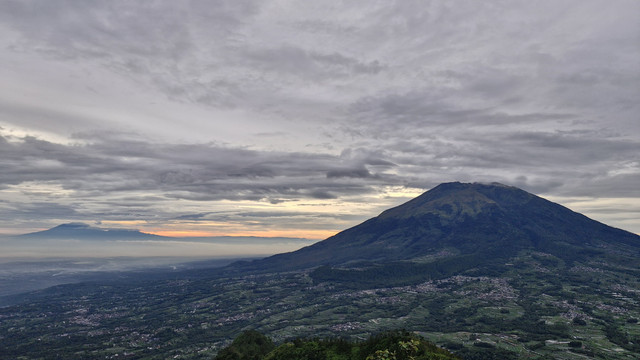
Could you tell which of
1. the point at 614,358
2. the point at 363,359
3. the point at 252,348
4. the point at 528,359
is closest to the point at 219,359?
the point at 252,348

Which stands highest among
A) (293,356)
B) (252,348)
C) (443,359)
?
(443,359)

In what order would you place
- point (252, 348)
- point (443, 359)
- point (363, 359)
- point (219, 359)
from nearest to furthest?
point (443, 359) → point (363, 359) → point (219, 359) → point (252, 348)

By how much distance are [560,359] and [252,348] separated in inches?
6541

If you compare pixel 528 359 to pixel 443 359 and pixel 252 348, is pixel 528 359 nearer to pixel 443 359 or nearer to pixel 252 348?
pixel 252 348

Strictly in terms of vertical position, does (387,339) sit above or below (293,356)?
above

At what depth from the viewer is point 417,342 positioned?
72875mm

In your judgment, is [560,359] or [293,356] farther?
[560,359]

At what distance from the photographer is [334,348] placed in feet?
289

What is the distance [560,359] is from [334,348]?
573 feet

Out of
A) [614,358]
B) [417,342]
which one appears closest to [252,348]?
[417,342]

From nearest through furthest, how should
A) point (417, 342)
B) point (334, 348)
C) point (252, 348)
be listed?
point (417, 342)
point (334, 348)
point (252, 348)

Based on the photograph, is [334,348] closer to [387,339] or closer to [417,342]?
[387,339]

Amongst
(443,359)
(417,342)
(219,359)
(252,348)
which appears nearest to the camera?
(443,359)

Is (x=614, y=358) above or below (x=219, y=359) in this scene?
below
